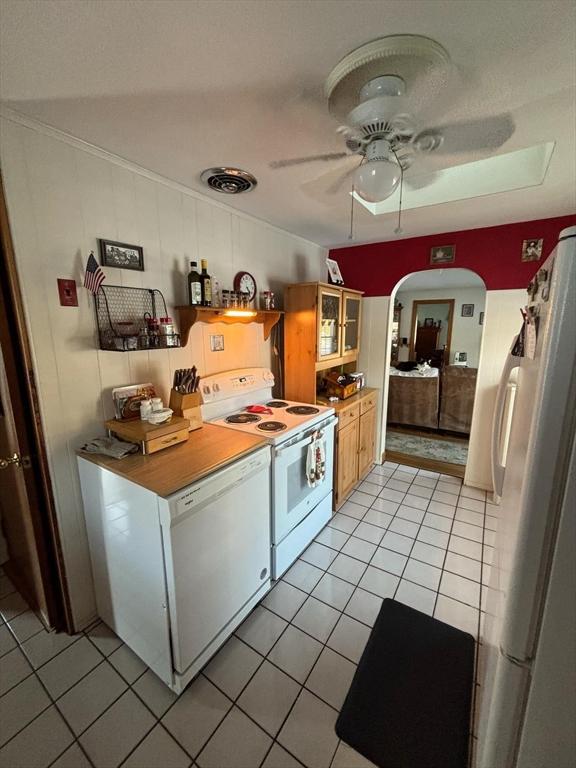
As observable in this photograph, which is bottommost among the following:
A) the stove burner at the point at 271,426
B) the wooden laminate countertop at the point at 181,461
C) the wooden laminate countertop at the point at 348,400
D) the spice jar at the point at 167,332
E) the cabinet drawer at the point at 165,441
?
the wooden laminate countertop at the point at 348,400

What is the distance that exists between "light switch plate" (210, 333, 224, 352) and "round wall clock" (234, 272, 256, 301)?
385 millimetres

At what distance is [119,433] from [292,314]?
65.6 inches

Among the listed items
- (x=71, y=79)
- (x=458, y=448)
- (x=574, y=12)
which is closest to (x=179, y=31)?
(x=71, y=79)

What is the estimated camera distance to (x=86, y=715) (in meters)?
1.27

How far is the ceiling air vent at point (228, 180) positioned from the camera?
167cm

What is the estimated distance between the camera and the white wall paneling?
1316 mm

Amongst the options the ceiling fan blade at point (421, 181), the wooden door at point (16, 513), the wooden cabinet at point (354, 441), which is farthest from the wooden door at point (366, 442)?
the wooden door at point (16, 513)

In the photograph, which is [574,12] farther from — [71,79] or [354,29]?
[71,79]

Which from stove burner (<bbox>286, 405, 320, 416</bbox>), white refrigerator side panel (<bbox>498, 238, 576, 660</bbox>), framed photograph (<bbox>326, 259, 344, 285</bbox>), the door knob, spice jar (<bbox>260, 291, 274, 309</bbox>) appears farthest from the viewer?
framed photograph (<bbox>326, 259, 344, 285</bbox>)

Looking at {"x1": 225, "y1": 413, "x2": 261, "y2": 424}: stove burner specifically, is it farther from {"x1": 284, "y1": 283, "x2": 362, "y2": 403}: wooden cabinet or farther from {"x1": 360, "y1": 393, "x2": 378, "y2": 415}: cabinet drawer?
{"x1": 360, "y1": 393, "x2": 378, "y2": 415}: cabinet drawer

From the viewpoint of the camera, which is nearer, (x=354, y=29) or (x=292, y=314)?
(x=354, y=29)

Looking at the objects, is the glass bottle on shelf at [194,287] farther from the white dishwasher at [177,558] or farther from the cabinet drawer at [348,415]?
the cabinet drawer at [348,415]

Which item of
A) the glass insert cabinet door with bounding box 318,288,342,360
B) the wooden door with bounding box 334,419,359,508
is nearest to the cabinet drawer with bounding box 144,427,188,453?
the wooden door with bounding box 334,419,359,508

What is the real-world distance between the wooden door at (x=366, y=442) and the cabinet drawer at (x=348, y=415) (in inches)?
6.1
